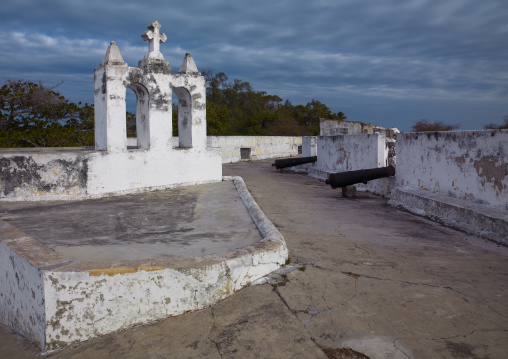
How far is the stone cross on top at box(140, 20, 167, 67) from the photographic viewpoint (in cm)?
784

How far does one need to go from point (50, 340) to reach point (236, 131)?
3112 centimetres

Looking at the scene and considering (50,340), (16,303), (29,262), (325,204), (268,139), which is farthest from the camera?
(268,139)

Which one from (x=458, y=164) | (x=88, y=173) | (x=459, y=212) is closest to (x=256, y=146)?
(x=88, y=173)

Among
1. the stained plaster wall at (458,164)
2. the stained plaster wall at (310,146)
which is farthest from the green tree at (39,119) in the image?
the stained plaster wall at (458,164)

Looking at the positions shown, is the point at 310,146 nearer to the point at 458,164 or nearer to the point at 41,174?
the point at 458,164

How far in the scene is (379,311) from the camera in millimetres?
2842

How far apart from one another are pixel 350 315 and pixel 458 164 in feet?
15.4

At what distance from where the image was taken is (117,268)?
2.80 meters

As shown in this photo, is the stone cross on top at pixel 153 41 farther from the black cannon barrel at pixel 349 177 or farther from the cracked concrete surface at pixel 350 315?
the cracked concrete surface at pixel 350 315

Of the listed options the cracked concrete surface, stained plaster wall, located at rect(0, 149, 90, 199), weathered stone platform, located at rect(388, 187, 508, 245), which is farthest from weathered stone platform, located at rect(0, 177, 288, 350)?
weathered stone platform, located at rect(388, 187, 508, 245)

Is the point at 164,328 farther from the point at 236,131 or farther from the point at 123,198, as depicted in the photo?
the point at 236,131

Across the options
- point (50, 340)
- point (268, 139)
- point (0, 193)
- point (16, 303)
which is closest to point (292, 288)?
point (50, 340)

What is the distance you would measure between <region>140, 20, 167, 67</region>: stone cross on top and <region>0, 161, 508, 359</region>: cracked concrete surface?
16.8ft

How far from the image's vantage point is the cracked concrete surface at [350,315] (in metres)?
2.44
